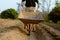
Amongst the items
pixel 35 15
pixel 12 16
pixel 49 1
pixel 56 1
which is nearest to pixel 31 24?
pixel 35 15

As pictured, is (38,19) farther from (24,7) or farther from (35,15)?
(24,7)

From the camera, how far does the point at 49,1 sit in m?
40.6

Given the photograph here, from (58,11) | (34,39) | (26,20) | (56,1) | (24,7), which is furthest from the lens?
(56,1)

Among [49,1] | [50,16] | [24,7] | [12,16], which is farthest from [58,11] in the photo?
[24,7]

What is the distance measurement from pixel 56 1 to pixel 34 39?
26887 millimetres

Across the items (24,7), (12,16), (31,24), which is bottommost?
(12,16)

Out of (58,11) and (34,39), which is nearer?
(34,39)

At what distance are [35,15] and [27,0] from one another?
99 centimetres

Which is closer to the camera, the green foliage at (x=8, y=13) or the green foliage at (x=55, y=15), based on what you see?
the green foliage at (x=55, y=15)

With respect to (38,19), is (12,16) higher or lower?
lower

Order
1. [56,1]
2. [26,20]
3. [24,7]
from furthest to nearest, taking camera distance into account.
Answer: [56,1] → [24,7] → [26,20]

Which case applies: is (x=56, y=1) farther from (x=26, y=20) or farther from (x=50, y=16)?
(x=26, y=20)

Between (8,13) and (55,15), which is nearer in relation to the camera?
(55,15)

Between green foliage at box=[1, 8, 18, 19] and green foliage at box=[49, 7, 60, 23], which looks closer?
green foliage at box=[49, 7, 60, 23]
